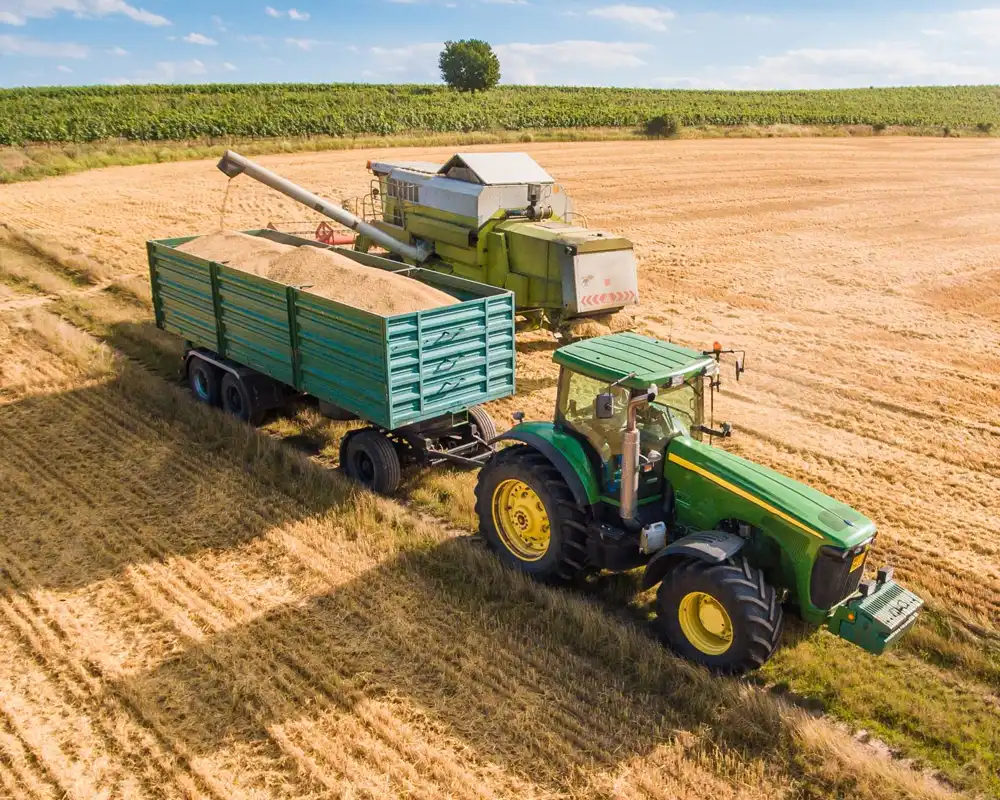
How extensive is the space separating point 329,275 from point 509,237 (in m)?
4.12

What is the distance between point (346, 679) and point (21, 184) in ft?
92.1

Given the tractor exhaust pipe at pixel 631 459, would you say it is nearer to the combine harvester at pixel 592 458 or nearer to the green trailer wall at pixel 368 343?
the combine harvester at pixel 592 458

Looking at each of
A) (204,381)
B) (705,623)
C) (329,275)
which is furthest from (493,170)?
(705,623)

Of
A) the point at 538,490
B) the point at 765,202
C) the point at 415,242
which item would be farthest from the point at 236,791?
the point at 765,202

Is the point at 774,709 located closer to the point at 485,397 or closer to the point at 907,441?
the point at 485,397

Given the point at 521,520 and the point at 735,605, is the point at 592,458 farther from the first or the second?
the point at 735,605

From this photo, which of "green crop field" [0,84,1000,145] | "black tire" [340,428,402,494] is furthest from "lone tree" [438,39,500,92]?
"black tire" [340,428,402,494]

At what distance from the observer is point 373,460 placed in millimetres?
9281


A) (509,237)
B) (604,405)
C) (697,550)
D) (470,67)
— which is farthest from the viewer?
(470,67)

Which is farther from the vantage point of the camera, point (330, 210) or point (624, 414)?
point (330, 210)

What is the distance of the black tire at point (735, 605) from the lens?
239 inches

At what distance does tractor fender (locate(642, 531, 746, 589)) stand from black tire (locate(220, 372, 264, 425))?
5747 mm

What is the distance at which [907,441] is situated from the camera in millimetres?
10984

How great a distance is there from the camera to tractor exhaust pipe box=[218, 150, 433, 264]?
14508mm
